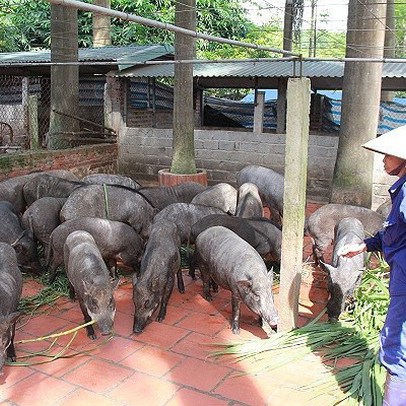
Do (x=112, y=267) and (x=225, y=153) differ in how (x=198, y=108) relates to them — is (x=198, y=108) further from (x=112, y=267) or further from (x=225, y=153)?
(x=112, y=267)

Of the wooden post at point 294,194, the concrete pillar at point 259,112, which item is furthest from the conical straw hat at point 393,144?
the concrete pillar at point 259,112

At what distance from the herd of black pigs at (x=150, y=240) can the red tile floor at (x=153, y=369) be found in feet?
0.71

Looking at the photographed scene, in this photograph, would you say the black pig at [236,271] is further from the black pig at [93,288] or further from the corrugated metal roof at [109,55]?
the corrugated metal roof at [109,55]

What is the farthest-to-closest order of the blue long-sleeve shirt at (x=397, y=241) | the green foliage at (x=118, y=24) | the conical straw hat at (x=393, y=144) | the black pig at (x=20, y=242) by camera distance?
the green foliage at (x=118, y=24) < the black pig at (x=20, y=242) < the conical straw hat at (x=393, y=144) < the blue long-sleeve shirt at (x=397, y=241)

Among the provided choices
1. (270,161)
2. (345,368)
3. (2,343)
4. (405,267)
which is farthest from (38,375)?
(270,161)

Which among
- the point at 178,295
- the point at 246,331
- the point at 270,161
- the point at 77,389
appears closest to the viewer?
the point at 77,389

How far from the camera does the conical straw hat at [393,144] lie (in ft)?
10.4

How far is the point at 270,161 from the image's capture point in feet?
40.0

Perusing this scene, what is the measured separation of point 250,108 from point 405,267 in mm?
12781

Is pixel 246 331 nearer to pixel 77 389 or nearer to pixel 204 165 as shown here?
pixel 77 389

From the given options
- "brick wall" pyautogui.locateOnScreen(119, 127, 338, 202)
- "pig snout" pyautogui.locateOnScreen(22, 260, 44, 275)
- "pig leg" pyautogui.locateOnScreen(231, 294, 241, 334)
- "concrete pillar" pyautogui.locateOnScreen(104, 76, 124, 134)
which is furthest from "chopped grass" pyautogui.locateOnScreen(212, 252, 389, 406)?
"concrete pillar" pyautogui.locateOnScreen(104, 76, 124, 134)

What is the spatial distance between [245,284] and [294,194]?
1.11 meters

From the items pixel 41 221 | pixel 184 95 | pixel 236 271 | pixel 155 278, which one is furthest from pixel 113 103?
pixel 236 271

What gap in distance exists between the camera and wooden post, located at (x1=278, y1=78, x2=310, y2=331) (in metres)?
4.83
